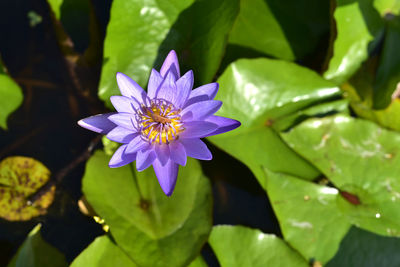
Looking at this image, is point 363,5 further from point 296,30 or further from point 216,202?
point 216,202

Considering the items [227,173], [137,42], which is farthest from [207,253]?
[137,42]

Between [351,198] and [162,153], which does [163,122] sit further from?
[351,198]

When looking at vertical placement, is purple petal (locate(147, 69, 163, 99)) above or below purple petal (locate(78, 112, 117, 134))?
above

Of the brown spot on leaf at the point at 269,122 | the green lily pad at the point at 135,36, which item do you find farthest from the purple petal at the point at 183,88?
the brown spot on leaf at the point at 269,122

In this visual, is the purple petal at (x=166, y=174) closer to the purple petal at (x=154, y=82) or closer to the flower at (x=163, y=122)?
the flower at (x=163, y=122)

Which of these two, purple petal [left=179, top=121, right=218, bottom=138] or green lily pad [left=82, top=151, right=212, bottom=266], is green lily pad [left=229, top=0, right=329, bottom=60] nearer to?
green lily pad [left=82, top=151, right=212, bottom=266]

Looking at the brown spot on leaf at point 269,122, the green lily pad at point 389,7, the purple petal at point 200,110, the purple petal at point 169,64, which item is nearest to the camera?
the purple petal at point 200,110

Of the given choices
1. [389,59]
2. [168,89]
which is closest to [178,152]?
[168,89]

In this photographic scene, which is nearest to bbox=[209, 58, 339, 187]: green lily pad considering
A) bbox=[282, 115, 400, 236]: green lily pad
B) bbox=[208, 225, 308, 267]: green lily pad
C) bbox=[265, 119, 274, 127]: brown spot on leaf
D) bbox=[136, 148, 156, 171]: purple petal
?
bbox=[265, 119, 274, 127]: brown spot on leaf
